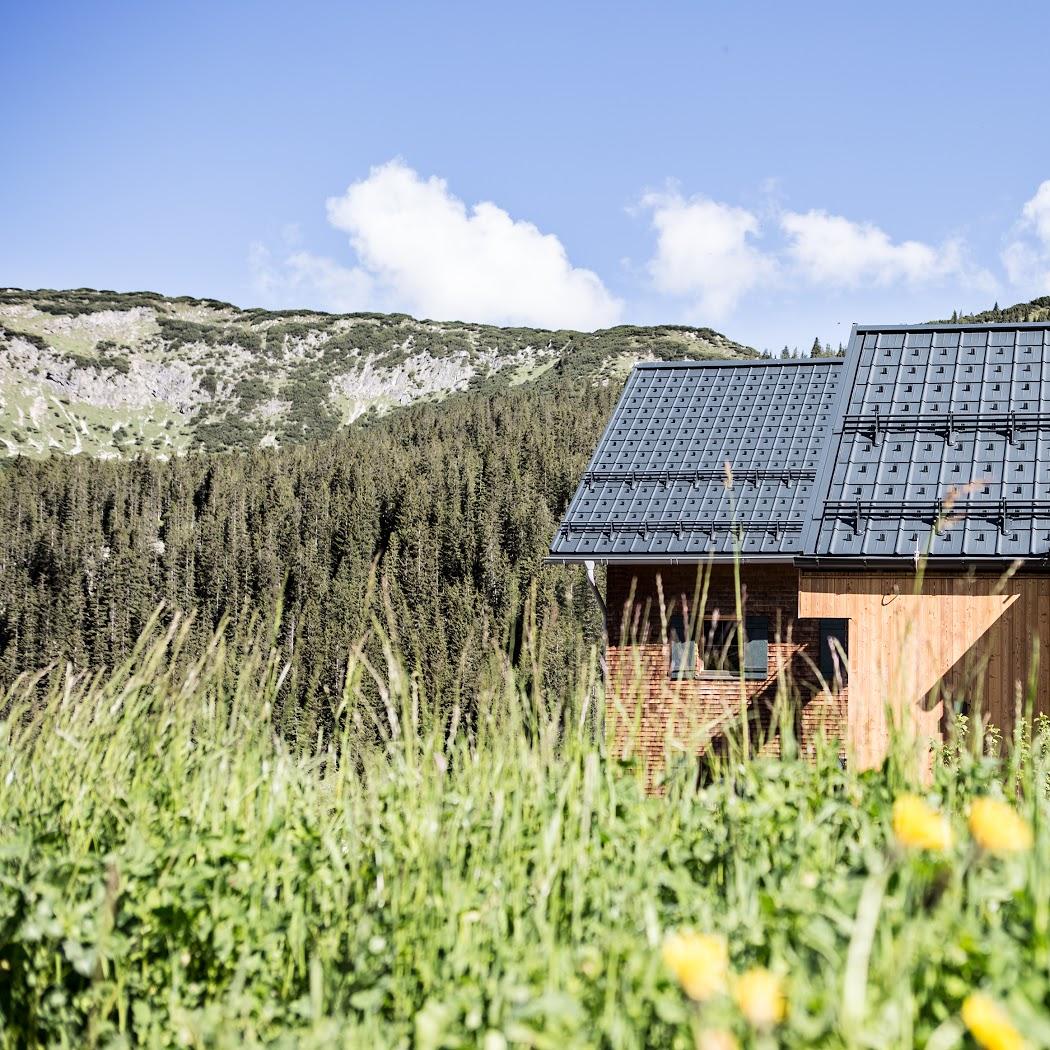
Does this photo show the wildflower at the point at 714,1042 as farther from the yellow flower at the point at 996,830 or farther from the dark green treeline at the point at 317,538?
the dark green treeline at the point at 317,538

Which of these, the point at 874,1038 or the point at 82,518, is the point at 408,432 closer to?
the point at 82,518

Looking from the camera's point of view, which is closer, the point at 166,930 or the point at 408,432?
the point at 166,930

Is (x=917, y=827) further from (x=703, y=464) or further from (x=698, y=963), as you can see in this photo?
(x=703, y=464)

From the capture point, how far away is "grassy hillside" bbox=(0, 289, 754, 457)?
11412cm

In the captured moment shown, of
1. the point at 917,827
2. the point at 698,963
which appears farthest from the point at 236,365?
the point at 698,963

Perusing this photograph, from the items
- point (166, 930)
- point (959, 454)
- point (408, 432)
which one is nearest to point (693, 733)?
point (166, 930)

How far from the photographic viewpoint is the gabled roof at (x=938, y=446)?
43.4 ft

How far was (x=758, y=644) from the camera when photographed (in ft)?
57.2

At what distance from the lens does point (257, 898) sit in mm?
3047

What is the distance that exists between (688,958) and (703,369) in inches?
787

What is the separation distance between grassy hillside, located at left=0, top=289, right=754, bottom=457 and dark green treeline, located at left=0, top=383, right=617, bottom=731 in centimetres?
4156

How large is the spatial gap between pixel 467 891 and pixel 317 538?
2290 inches

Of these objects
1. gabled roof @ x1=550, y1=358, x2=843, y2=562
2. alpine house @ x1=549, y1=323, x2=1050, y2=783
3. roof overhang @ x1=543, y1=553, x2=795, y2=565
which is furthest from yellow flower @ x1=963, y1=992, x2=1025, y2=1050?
roof overhang @ x1=543, y1=553, x2=795, y2=565

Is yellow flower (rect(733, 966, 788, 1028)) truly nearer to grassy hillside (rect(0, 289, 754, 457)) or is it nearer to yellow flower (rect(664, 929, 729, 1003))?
yellow flower (rect(664, 929, 729, 1003))
